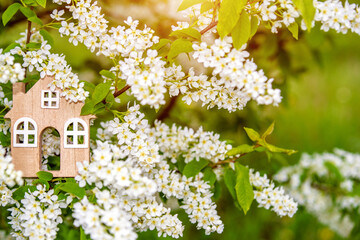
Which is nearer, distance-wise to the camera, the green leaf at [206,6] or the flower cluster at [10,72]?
the flower cluster at [10,72]

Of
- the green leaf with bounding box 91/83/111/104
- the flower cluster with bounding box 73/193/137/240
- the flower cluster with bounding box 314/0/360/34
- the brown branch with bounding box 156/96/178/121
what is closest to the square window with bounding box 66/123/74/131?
the green leaf with bounding box 91/83/111/104

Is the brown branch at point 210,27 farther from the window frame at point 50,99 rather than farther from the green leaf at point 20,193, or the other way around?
the green leaf at point 20,193

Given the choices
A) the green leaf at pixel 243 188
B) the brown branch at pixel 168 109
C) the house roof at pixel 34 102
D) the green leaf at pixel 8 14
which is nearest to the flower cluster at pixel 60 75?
the house roof at pixel 34 102

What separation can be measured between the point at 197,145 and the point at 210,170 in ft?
0.47

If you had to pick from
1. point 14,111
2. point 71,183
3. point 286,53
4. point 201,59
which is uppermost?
point 286,53

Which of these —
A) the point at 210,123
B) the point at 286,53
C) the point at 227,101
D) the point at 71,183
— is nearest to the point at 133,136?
the point at 71,183

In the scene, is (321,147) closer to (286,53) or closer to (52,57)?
(286,53)

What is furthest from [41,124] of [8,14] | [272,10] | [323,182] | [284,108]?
[284,108]

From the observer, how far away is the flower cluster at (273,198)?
2.22m

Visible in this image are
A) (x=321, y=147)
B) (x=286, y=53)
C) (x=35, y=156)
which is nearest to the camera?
(x=35, y=156)

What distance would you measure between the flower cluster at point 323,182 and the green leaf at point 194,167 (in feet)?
4.36

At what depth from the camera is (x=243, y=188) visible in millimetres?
2100

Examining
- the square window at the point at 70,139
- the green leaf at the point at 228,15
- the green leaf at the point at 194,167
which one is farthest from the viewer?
the green leaf at the point at 194,167

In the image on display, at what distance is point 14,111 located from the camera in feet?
6.20
